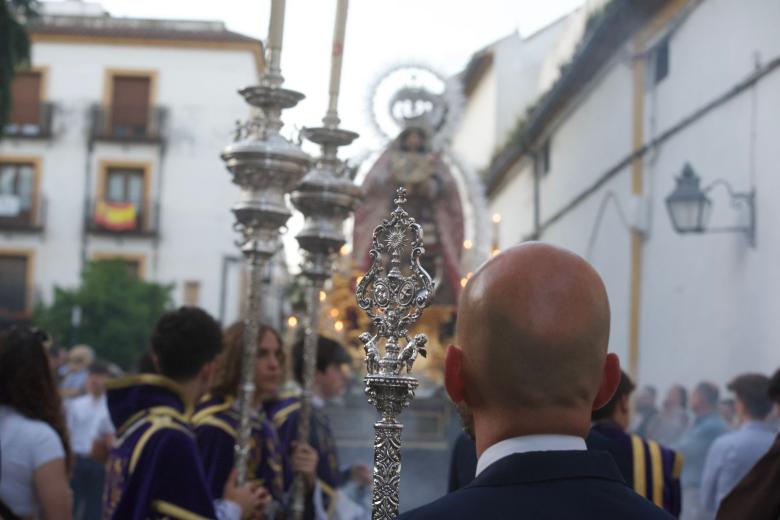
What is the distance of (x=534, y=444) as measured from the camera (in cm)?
203

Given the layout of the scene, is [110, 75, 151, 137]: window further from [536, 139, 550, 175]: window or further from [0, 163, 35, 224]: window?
[536, 139, 550, 175]: window

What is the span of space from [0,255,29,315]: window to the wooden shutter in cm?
364

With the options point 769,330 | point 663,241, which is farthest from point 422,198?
point 769,330

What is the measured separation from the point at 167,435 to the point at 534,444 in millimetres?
2301

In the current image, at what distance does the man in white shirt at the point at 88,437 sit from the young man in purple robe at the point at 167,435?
5.81m

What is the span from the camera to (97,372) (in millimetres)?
10297

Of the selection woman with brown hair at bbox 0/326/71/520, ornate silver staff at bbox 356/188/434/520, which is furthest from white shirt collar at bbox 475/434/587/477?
woman with brown hair at bbox 0/326/71/520

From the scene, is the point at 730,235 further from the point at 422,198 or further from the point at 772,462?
the point at 772,462

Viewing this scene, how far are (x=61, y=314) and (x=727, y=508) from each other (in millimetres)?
28084

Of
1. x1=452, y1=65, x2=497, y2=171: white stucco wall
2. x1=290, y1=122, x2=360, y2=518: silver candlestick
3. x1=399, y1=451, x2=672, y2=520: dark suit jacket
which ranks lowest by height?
x1=399, y1=451, x2=672, y2=520: dark suit jacket

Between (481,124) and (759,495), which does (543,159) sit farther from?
(759,495)

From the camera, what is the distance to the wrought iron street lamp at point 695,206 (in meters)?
9.89

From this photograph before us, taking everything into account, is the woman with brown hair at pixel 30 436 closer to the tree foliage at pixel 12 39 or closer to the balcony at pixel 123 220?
the tree foliage at pixel 12 39

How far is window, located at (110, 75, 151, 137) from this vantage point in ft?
118
